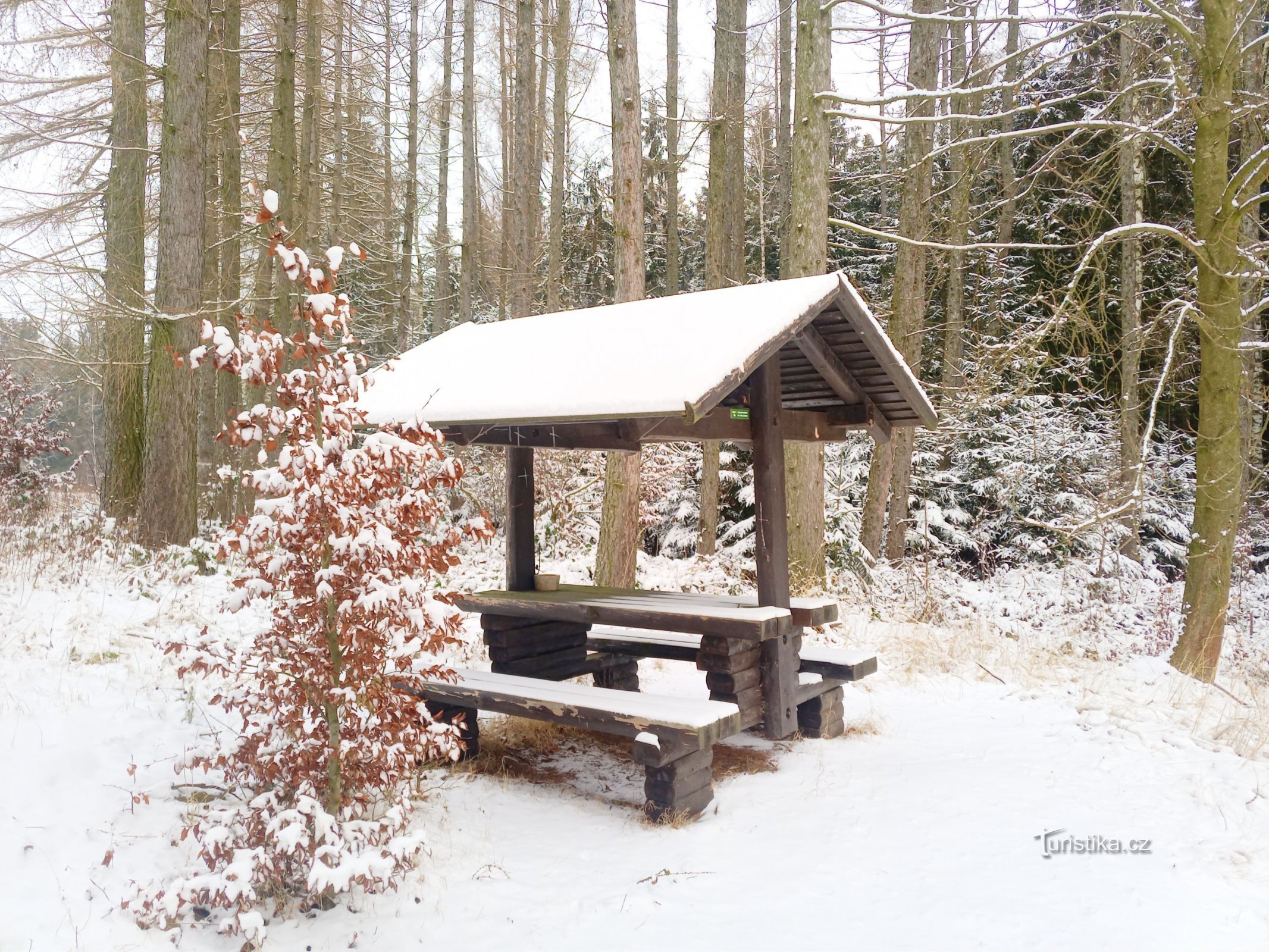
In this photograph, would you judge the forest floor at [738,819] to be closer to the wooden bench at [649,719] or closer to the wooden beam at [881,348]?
the wooden bench at [649,719]

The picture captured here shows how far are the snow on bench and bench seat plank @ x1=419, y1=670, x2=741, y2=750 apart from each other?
1.24 metres

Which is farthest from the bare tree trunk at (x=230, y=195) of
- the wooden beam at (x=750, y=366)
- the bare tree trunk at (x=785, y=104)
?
the bare tree trunk at (x=785, y=104)

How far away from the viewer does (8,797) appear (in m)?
4.23

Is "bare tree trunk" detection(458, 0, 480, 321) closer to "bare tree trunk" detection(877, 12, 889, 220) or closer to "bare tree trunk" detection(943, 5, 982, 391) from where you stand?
"bare tree trunk" detection(877, 12, 889, 220)

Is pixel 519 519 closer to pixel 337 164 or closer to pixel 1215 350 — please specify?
pixel 1215 350

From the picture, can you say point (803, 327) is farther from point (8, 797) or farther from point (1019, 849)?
point (8, 797)

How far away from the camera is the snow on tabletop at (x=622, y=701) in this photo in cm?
480

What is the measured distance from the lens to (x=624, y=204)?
30.2 feet

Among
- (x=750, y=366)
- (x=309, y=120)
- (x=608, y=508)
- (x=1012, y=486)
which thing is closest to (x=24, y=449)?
(x=309, y=120)

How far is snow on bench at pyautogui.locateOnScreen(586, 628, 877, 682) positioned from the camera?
Answer: 249 inches

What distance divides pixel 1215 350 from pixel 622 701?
19.8ft

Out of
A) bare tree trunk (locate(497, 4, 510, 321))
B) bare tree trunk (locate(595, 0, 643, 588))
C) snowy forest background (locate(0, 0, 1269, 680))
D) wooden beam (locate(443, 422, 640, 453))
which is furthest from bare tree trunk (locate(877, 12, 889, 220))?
bare tree trunk (locate(497, 4, 510, 321))

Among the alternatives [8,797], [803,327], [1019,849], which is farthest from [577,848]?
[803,327]

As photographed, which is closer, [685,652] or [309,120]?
[685,652]
